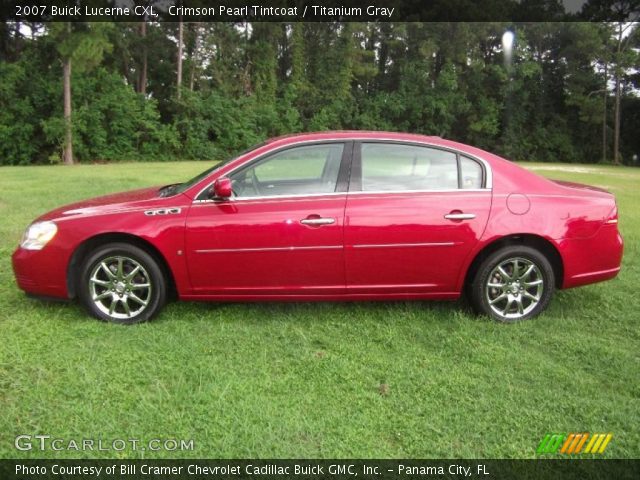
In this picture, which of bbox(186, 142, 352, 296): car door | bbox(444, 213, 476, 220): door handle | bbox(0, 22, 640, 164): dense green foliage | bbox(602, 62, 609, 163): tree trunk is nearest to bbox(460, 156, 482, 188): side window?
bbox(444, 213, 476, 220): door handle

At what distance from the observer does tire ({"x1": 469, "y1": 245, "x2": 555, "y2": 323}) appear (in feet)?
13.8

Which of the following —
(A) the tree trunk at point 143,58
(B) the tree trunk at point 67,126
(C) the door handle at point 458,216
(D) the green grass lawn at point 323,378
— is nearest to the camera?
(D) the green grass lawn at point 323,378

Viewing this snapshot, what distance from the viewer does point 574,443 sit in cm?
276

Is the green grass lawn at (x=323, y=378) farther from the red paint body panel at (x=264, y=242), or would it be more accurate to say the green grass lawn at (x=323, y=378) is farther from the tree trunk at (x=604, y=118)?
the tree trunk at (x=604, y=118)

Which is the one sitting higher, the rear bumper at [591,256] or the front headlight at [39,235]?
the front headlight at [39,235]

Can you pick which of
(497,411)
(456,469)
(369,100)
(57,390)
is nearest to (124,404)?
(57,390)

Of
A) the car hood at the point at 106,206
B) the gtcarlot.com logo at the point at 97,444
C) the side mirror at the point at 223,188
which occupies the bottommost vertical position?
the gtcarlot.com logo at the point at 97,444

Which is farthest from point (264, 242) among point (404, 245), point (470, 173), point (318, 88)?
point (318, 88)

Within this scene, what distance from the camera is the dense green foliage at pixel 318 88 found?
31109 millimetres

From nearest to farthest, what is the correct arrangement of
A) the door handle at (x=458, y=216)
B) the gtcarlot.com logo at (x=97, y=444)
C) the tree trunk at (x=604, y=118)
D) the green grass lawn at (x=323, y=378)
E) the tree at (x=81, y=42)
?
the gtcarlot.com logo at (x=97, y=444) < the green grass lawn at (x=323, y=378) < the door handle at (x=458, y=216) < the tree at (x=81, y=42) < the tree trunk at (x=604, y=118)

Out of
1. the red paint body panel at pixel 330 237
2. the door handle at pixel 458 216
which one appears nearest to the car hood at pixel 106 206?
the red paint body panel at pixel 330 237

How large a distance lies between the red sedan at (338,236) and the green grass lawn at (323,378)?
0.29m

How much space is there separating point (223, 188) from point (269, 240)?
53 cm

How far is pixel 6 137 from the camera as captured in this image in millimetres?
29234
